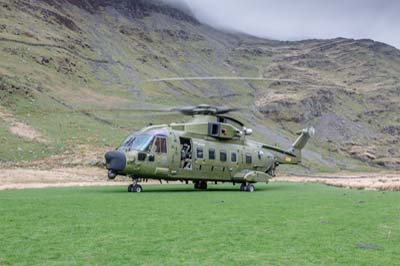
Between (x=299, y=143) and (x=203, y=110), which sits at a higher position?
(x=203, y=110)

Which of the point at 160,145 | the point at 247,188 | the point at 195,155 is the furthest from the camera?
the point at 247,188

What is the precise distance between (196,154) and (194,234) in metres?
14.4

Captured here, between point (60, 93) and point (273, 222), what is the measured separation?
6564cm

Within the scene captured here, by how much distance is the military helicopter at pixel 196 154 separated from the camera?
2167cm

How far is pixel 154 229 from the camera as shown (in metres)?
10.5

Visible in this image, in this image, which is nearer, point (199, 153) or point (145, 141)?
point (145, 141)

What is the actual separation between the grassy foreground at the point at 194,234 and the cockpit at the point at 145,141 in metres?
6.57

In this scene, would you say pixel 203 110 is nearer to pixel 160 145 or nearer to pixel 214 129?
pixel 214 129

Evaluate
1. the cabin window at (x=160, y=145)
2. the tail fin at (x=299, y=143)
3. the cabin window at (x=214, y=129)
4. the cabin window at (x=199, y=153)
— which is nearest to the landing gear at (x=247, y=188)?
the cabin window at (x=199, y=153)

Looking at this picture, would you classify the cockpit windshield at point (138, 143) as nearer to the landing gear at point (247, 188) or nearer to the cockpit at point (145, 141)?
the cockpit at point (145, 141)

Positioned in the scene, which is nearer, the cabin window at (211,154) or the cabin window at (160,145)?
the cabin window at (160,145)

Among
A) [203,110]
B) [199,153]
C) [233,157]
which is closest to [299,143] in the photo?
[233,157]

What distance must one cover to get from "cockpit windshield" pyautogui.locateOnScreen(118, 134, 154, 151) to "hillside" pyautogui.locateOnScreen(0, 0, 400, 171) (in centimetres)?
101

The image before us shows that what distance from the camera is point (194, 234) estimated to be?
32.7 ft
